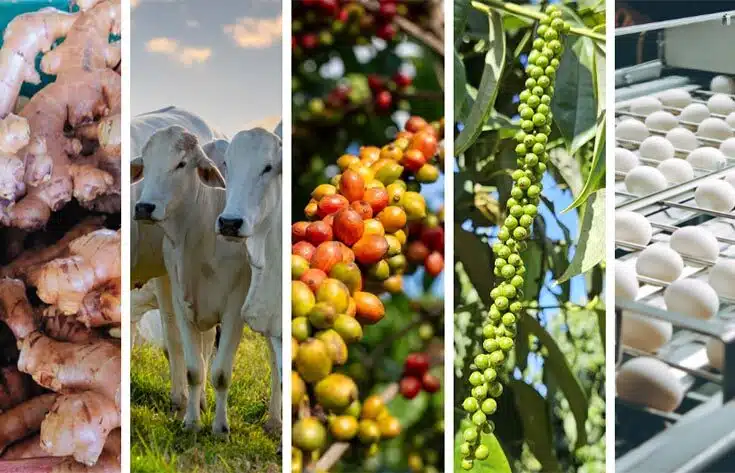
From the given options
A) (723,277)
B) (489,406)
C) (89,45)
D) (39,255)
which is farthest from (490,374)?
(89,45)

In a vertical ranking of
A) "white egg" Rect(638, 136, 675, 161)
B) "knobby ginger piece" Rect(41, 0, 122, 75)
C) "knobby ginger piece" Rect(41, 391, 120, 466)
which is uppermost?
"knobby ginger piece" Rect(41, 0, 122, 75)

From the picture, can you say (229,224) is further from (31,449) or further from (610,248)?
(610,248)

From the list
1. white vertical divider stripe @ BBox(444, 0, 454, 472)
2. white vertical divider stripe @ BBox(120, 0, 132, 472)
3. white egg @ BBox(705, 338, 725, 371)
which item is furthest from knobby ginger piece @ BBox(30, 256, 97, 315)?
white egg @ BBox(705, 338, 725, 371)

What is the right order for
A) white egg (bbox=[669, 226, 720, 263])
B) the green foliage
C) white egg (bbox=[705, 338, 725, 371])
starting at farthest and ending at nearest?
the green foliage, white egg (bbox=[669, 226, 720, 263]), white egg (bbox=[705, 338, 725, 371])

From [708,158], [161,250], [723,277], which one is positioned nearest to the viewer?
[723,277]

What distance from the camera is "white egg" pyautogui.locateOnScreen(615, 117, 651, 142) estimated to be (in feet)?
10.3

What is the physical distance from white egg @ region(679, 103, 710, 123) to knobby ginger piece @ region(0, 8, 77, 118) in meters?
1.75

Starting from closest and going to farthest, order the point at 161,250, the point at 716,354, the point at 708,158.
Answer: the point at 716,354 < the point at 708,158 < the point at 161,250

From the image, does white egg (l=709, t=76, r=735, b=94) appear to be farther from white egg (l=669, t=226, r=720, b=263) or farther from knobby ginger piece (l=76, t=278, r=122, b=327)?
knobby ginger piece (l=76, t=278, r=122, b=327)

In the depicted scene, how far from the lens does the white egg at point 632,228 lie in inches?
121

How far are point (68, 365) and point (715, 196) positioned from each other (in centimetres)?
185

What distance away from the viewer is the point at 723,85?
3189 millimetres

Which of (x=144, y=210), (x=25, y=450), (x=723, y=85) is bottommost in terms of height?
(x=25, y=450)

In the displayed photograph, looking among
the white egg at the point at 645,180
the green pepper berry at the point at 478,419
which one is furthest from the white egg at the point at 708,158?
the green pepper berry at the point at 478,419
